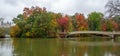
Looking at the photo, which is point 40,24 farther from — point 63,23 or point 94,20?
point 94,20

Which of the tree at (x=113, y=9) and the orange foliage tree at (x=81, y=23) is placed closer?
the tree at (x=113, y=9)

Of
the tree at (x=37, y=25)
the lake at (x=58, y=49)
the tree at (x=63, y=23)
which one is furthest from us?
the tree at (x=63, y=23)

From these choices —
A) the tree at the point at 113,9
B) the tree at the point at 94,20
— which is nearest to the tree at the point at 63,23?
the tree at the point at 94,20

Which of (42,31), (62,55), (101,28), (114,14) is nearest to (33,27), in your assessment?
(42,31)

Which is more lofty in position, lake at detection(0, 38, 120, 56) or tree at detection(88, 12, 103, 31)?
tree at detection(88, 12, 103, 31)

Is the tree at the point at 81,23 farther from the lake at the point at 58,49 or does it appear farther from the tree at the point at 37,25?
the lake at the point at 58,49

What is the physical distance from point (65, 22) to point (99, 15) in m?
15.6

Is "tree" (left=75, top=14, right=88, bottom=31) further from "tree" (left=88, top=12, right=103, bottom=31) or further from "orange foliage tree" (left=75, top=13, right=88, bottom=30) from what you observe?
"tree" (left=88, top=12, right=103, bottom=31)

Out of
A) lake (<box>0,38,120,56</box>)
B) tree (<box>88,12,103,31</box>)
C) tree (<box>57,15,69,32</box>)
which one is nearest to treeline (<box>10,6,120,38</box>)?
tree (<box>57,15,69,32</box>)

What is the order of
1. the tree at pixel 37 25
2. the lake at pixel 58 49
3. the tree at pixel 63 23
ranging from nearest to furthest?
the lake at pixel 58 49 → the tree at pixel 37 25 → the tree at pixel 63 23

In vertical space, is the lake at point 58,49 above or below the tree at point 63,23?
below

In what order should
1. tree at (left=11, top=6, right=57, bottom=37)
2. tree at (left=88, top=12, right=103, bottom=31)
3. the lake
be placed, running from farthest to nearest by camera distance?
tree at (left=88, top=12, right=103, bottom=31) → tree at (left=11, top=6, right=57, bottom=37) → the lake

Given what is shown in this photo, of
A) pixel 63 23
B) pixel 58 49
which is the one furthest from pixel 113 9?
pixel 63 23

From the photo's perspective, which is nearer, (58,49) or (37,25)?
(58,49)
